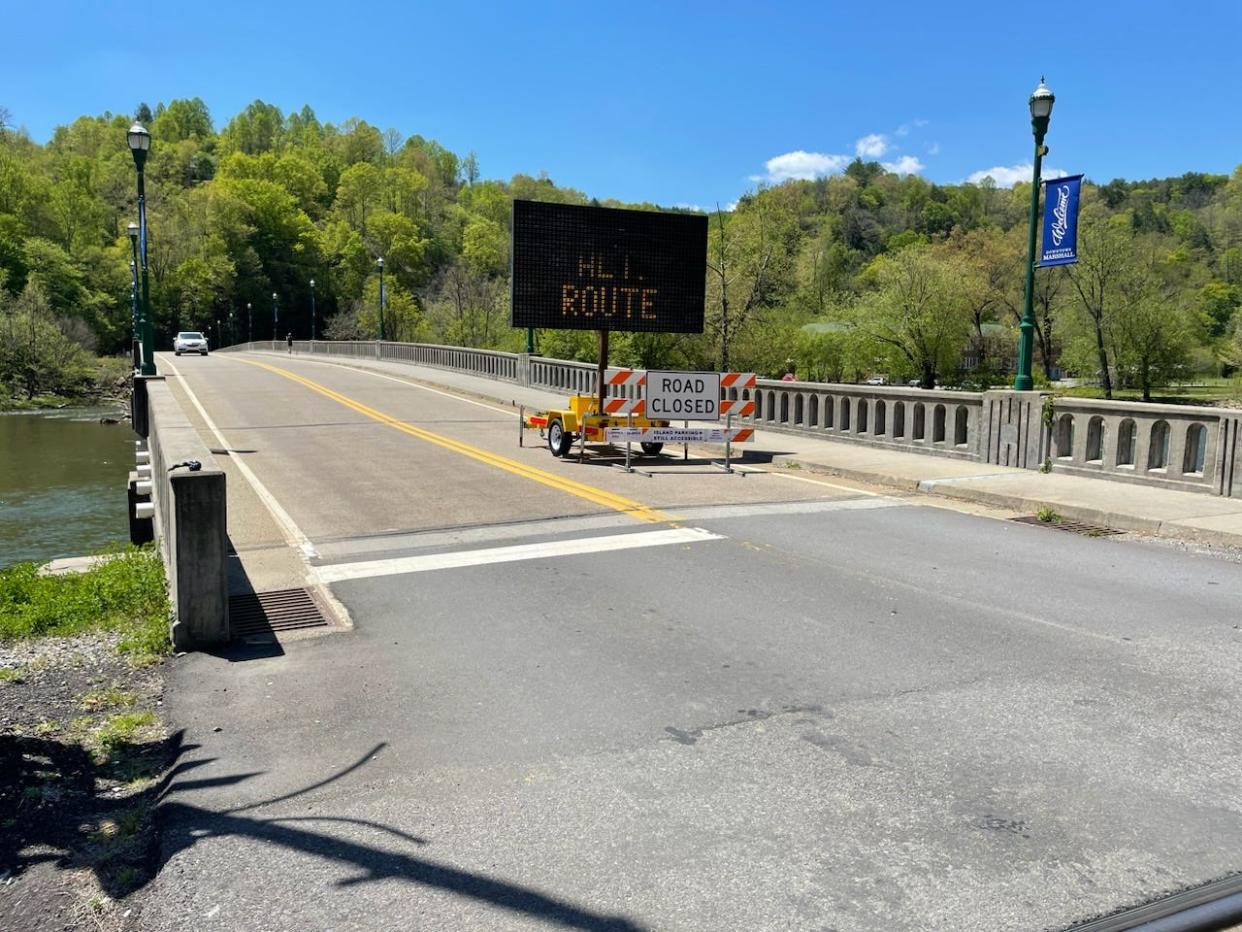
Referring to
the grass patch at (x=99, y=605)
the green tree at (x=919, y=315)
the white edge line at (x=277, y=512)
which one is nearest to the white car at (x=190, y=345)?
the green tree at (x=919, y=315)

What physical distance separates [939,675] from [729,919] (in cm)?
288

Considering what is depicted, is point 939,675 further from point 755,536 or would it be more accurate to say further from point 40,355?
point 40,355

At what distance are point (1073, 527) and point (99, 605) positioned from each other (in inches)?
378

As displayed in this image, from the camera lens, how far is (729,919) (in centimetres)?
328

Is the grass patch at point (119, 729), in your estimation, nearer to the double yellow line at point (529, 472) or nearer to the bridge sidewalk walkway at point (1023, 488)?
the double yellow line at point (529, 472)

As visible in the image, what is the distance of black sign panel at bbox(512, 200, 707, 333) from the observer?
1603 cm

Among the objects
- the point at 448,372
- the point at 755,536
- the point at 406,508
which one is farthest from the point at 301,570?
the point at 448,372

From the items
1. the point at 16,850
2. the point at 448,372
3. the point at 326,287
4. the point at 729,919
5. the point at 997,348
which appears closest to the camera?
the point at 729,919

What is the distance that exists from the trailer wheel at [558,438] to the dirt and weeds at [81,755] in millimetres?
8968

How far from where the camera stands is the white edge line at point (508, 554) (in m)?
8.66

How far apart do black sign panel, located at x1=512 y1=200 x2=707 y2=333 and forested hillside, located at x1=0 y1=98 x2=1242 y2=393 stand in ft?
114

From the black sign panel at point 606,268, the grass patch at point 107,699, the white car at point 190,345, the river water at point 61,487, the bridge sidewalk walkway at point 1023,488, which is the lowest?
the river water at point 61,487

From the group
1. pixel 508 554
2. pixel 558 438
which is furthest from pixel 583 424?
pixel 508 554

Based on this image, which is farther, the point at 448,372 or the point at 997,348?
the point at 997,348
